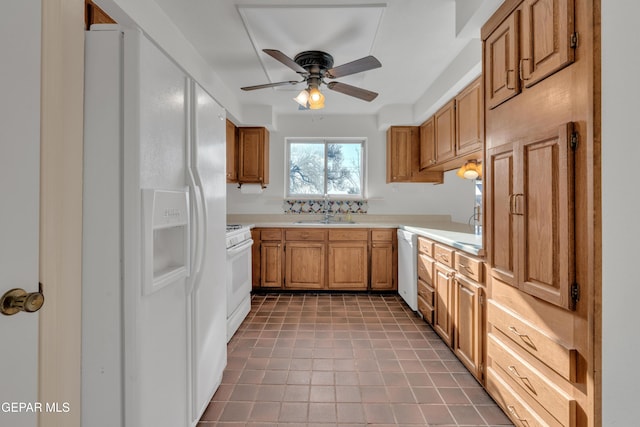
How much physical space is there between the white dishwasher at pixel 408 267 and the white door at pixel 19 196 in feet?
9.40

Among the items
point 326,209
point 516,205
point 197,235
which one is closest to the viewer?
point 197,235

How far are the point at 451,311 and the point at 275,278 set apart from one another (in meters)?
2.18

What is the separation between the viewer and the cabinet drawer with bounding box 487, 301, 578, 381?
1095mm

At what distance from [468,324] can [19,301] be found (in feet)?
7.10

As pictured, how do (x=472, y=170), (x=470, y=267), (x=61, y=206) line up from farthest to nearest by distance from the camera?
(x=472, y=170), (x=470, y=267), (x=61, y=206)

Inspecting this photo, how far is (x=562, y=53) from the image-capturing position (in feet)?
3.69

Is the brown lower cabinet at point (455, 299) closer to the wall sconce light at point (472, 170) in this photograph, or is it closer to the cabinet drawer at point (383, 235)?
the wall sconce light at point (472, 170)

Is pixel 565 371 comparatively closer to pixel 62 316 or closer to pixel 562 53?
pixel 562 53

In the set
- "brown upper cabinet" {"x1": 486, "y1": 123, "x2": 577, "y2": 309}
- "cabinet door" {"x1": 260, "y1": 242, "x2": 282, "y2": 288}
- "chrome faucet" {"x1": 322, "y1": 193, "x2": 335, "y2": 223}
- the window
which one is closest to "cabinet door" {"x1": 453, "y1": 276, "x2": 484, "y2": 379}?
"brown upper cabinet" {"x1": 486, "y1": 123, "x2": 577, "y2": 309}

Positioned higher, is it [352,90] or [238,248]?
[352,90]

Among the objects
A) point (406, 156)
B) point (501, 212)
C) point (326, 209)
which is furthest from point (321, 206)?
point (501, 212)

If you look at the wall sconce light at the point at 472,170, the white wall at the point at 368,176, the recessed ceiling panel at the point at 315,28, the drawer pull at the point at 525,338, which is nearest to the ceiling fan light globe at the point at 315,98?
the recessed ceiling panel at the point at 315,28

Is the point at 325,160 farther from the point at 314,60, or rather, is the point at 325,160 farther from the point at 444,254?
the point at 444,254

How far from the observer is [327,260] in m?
3.77
